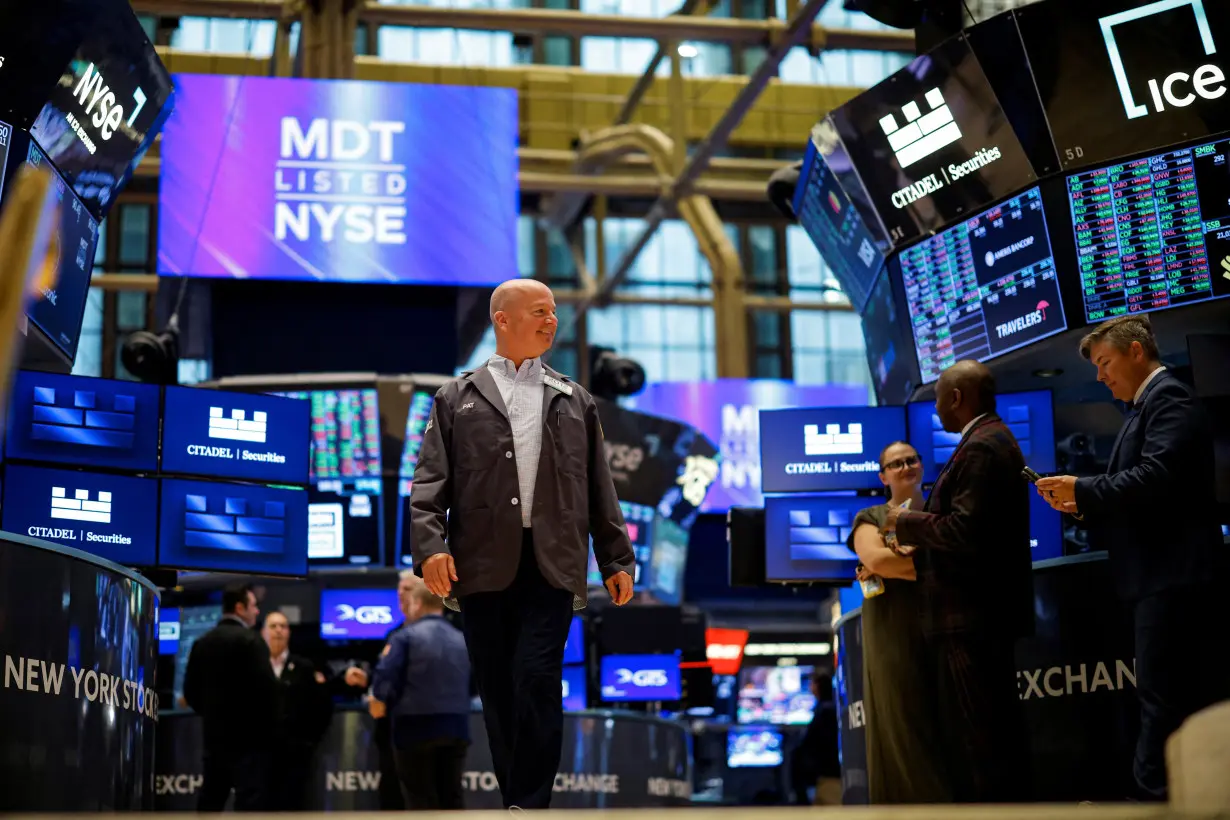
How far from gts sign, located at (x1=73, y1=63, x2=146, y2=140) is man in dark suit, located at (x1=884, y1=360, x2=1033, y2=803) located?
5.46 metres

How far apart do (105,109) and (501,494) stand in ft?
16.9

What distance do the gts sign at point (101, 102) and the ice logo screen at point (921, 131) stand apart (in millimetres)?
4362

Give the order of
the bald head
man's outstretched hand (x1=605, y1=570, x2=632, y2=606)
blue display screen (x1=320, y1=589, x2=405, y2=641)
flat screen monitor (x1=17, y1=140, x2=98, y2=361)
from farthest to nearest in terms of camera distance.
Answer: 1. blue display screen (x1=320, y1=589, x2=405, y2=641)
2. flat screen monitor (x1=17, y1=140, x2=98, y2=361)
3. the bald head
4. man's outstretched hand (x1=605, y1=570, x2=632, y2=606)

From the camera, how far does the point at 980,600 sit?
16.7 feet

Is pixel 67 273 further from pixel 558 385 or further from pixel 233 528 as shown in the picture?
pixel 558 385

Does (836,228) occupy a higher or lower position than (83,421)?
higher

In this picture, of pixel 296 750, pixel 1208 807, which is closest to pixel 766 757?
pixel 296 750

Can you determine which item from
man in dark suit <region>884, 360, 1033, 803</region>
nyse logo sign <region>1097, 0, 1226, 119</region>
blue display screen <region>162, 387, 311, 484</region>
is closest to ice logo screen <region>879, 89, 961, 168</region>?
nyse logo sign <region>1097, 0, 1226, 119</region>

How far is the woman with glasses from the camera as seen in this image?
540 centimetres

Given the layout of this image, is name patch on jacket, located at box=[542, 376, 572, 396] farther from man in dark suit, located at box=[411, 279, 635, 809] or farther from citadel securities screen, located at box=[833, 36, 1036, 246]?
citadel securities screen, located at box=[833, 36, 1036, 246]

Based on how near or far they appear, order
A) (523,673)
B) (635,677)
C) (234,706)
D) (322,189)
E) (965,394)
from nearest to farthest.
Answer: (523,673)
(965,394)
(234,706)
(635,677)
(322,189)

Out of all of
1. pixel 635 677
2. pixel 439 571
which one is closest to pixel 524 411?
pixel 439 571

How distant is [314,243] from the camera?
13.9 meters

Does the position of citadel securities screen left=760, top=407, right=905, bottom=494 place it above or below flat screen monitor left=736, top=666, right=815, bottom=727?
above
